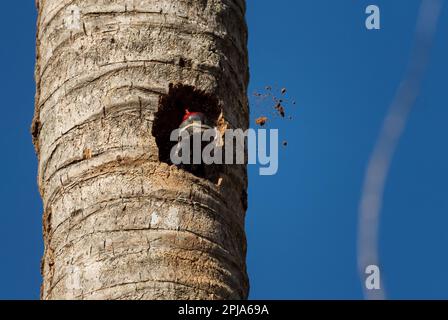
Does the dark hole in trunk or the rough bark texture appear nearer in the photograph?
the rough bark texture

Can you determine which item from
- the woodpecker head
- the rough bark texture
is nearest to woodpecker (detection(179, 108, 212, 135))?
the woodpecker head

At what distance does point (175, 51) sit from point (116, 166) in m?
0.72

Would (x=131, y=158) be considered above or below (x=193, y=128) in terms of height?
below

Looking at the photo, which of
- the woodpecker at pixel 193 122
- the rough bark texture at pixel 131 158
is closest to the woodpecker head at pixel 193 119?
the woodpecker at pixel 193 122

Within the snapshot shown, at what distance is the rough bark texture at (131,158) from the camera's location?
1021 cm

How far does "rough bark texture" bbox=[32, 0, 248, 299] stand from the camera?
10211 mm

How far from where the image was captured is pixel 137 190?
410 inches

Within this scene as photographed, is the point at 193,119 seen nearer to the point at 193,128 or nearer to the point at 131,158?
the point at 193,128

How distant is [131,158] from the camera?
10.5 m

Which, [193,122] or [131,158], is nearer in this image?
[131,158]

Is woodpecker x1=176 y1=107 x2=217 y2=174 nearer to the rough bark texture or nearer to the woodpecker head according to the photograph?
the woodpecker head

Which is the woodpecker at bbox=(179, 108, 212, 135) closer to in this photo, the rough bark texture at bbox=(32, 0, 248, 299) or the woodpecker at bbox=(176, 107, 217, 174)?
the woodpecker at bbox=(176, 107, 217, 174)

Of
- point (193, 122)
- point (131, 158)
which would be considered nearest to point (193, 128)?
point (193, 122)
